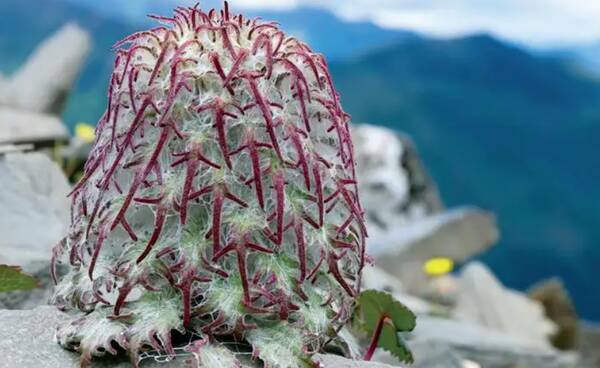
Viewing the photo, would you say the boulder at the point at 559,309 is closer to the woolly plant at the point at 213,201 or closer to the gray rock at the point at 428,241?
the gray rock at the point at 428,241

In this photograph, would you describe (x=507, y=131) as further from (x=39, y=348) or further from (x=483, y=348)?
(x=39, y=348)

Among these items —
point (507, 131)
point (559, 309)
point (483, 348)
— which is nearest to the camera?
point (483, 348)

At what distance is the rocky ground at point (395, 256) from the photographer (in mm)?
1478

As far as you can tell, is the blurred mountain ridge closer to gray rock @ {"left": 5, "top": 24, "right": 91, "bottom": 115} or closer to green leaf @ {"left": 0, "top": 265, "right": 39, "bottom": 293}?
gray rock @ {"left": 5, "top": 24, "right": 91, "bottom": 115}

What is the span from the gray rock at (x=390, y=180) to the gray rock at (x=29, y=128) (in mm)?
2647


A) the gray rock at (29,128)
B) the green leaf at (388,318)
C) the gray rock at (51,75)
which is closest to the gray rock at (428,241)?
the gray rock at (51,75)

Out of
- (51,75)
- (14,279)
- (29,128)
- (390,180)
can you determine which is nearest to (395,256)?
(390,180)

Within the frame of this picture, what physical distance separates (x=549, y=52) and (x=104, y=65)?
328cm

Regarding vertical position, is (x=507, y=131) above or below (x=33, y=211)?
above

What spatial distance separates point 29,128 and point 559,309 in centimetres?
461

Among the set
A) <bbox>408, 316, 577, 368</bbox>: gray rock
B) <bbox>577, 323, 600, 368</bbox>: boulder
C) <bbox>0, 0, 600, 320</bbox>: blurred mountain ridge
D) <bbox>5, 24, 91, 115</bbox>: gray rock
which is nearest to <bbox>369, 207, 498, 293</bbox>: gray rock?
<bbox>577, 323, 600, 368</bbox>: boulder

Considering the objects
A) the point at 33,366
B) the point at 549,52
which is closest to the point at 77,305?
the point at 33,366

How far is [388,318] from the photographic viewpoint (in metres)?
1.29

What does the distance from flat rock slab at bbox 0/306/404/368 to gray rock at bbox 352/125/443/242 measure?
442 cm
